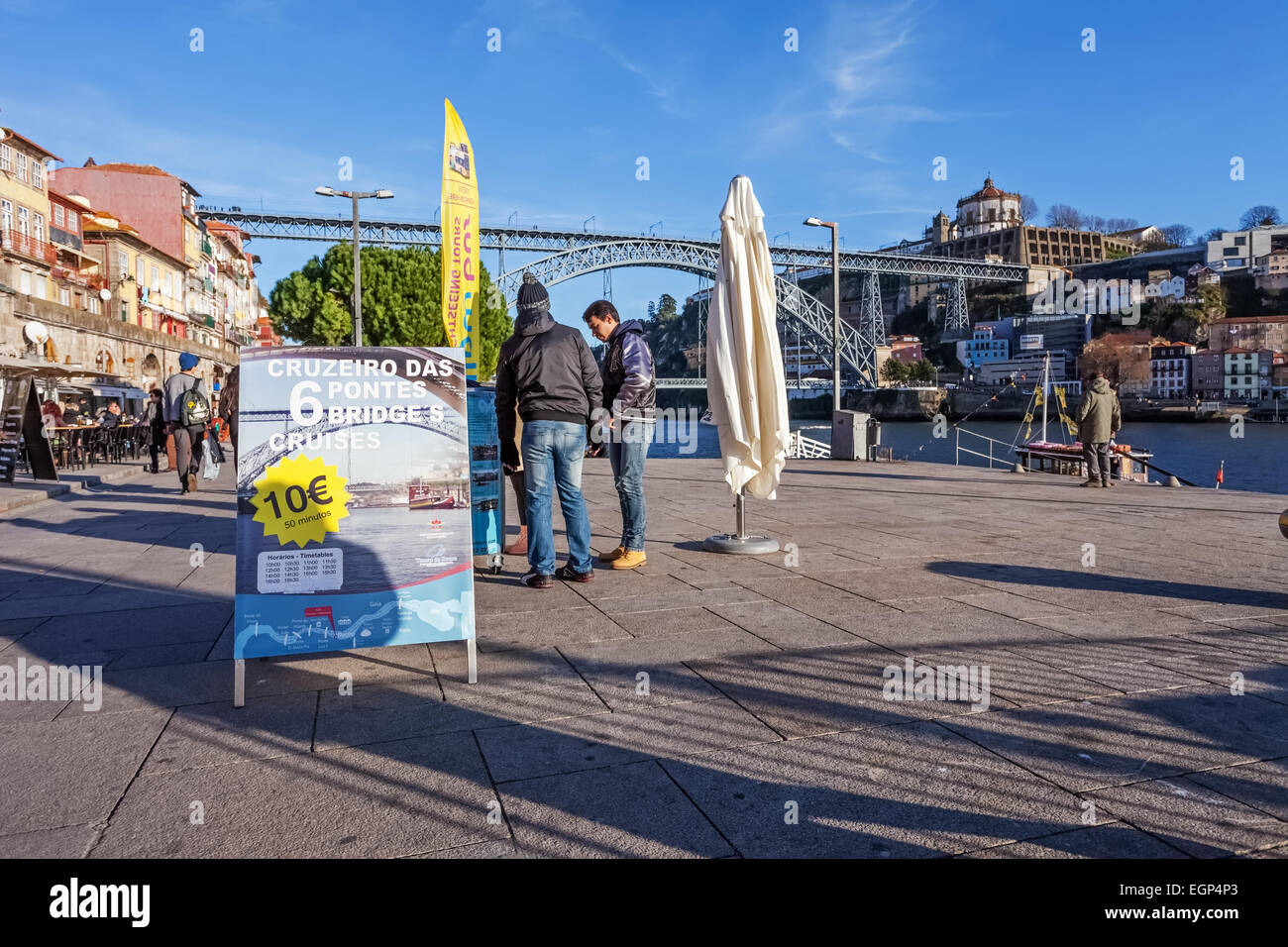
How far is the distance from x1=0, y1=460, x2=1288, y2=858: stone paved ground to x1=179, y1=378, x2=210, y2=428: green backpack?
20.7 feet

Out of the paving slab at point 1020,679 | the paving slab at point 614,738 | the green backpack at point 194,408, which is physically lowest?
the paving slab at point 614,738

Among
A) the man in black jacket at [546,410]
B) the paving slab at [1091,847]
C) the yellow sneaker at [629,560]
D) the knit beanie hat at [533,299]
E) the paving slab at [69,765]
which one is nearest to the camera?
the paving slab at [1091,847]

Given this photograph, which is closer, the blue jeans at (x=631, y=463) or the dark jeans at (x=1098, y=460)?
the blue jeans at (x=631, y=463)

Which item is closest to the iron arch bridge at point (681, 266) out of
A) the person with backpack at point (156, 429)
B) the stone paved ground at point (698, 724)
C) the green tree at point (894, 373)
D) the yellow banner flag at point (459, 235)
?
the green tree at point (894, 373)

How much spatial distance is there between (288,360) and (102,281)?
48.0m

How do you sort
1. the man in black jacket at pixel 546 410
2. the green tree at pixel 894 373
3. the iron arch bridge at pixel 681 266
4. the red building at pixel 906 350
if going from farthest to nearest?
the red building at pixel 906 350, the green tree at pixel 894 373, the iron arch bridge at pixel 681 266, the man in black jacket at pixel 546 410

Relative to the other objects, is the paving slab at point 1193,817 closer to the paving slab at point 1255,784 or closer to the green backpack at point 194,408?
the paving slab at point 1255,784

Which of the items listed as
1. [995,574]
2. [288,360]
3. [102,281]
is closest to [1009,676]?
[995,574]

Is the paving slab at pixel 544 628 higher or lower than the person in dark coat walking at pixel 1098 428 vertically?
lower

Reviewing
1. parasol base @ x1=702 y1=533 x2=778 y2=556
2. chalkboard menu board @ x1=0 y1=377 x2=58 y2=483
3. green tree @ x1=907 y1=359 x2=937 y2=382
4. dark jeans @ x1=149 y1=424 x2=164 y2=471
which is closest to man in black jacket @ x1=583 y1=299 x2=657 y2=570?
parasol base @ x1=702 y1=533 x2=778 y2=556

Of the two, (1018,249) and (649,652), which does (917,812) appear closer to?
(649,652)

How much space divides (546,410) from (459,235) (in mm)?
3478

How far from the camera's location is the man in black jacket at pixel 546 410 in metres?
4.91
